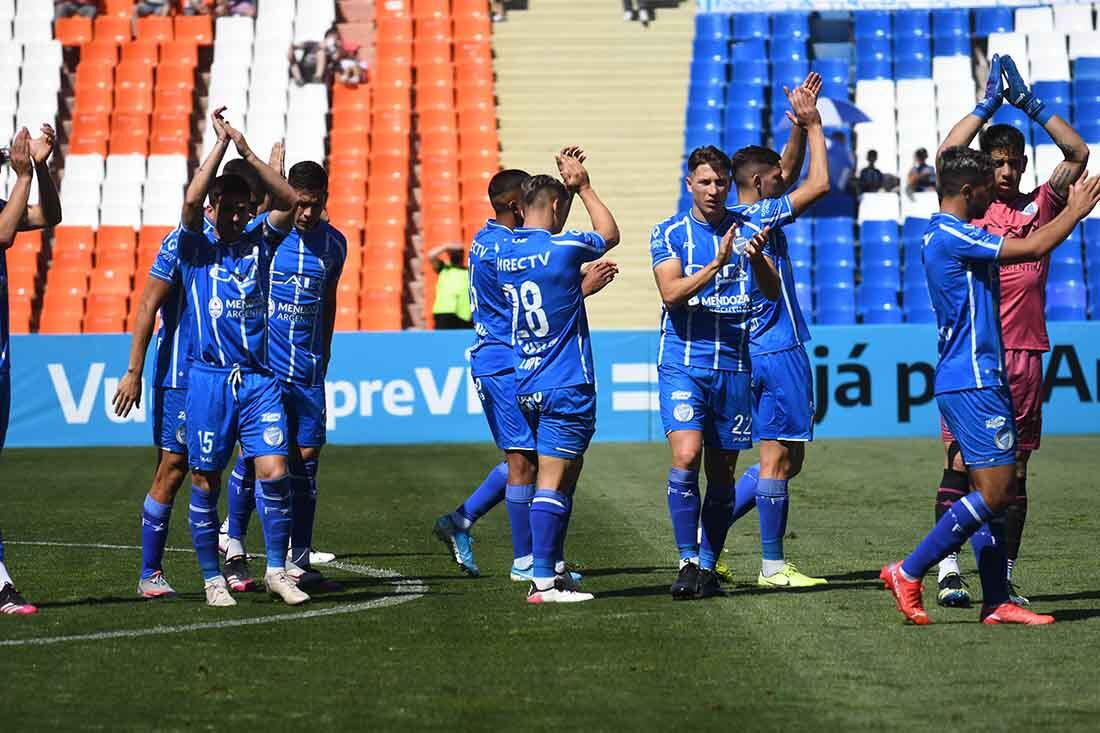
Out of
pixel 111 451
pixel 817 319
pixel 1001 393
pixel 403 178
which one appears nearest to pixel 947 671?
pixel 1001 393

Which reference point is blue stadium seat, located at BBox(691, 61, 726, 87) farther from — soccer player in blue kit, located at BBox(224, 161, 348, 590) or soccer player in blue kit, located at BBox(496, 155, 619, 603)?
soccer player in blue kit, located at BBox(496, 155, 619, 603)

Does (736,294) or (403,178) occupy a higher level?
(403,178)

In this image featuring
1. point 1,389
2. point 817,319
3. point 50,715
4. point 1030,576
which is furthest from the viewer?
point 817,319

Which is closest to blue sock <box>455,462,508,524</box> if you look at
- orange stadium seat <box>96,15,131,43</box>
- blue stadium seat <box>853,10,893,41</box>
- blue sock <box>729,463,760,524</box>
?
blue sock <box>729,463,760,524</box>

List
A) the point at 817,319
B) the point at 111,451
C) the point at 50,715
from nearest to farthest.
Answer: the point at 50,715 → the point at 111,451 → the point at 817,319

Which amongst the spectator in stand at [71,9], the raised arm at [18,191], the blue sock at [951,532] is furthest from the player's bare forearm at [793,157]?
the spectator in stand at [71,9]

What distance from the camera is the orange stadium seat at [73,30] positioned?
28.9m

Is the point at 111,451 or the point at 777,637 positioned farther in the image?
the point at 111,451

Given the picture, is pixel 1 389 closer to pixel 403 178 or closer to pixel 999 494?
pixel 999 494

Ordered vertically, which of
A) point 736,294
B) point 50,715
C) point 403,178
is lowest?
point 50,715

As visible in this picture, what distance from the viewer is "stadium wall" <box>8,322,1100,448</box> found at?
20.1 meters

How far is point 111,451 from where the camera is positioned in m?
19.5

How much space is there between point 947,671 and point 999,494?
119cm

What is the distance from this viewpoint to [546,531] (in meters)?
8.53
